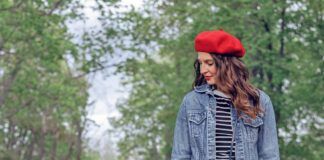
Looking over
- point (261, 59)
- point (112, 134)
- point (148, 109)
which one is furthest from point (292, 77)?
point (112, 134)

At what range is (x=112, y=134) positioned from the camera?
44.4 metres

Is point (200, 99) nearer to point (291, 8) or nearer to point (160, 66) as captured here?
point (291, 8)

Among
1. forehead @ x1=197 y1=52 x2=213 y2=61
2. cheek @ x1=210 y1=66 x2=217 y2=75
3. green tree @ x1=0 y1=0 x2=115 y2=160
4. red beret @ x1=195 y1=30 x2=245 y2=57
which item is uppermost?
red beret @ x1=195 y1=30 x2=245 y2=57

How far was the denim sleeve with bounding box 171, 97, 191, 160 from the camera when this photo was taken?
5.13 metres

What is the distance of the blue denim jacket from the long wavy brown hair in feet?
0.17

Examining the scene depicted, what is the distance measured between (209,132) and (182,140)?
0.58 ft

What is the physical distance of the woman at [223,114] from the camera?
5.10 meters

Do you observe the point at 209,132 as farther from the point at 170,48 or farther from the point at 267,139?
the point at 170,48

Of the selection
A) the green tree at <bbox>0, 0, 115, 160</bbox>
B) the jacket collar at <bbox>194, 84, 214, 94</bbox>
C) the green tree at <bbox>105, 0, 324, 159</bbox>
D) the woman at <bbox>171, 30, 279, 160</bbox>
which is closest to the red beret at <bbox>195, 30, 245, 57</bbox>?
the woman at <bbox>171, 30, 279, 160</bbox>

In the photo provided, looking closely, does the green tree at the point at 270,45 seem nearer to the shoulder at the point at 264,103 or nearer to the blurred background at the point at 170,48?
the blurred background at the point at 170,48

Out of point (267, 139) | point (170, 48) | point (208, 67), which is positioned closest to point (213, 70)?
point (208, 67)

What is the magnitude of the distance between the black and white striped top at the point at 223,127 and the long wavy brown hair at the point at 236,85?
0.06m

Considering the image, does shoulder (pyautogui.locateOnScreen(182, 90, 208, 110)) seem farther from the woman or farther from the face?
the face

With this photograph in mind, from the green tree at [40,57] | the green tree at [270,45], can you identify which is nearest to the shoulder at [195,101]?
the green tree at [40,57]
